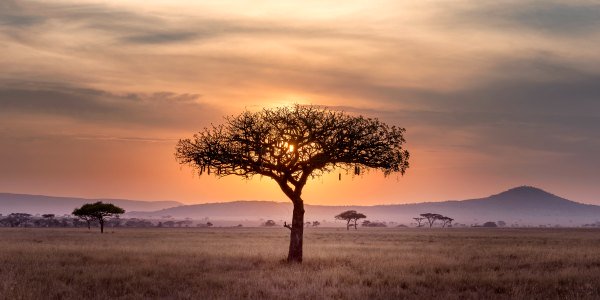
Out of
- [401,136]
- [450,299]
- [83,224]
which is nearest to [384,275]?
[450,299]

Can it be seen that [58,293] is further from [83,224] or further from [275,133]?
[83,224]

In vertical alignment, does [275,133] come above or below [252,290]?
above

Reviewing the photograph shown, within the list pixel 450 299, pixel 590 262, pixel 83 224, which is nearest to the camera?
pixel 450 299

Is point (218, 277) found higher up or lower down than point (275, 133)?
lower down

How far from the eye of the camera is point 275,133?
3691 cm

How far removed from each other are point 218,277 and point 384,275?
7.65m

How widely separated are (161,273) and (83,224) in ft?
500

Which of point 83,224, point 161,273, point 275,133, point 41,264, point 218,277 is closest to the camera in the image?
point 218,277

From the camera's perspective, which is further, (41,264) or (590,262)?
(590,262)

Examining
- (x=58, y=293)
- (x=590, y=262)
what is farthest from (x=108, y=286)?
(x=590, y=262)

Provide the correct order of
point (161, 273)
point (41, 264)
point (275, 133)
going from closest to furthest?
point (161, 273), point (41, 264), point (275, 133)

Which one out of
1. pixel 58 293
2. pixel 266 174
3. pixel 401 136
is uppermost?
pixel 401 136

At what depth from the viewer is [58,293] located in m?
23.3

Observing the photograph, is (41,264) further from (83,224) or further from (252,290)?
(83,224)
